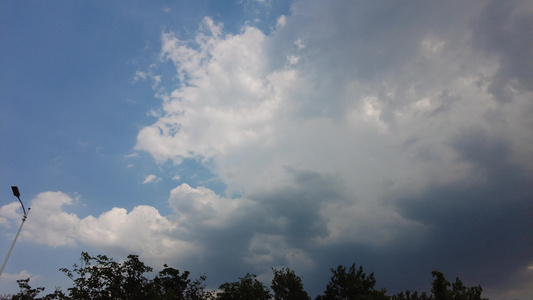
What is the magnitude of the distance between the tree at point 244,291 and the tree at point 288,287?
2.44 meters

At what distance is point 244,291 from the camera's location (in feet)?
166

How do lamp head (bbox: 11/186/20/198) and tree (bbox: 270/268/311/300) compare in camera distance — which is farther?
tree (bbox: 270/268/311/300)

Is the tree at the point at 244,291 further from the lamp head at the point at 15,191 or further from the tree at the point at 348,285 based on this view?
the lamp head at the point at 15,191

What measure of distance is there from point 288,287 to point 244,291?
27.9 ft

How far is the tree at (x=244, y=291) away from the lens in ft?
164

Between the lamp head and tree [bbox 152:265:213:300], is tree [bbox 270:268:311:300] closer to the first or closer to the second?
tree [bbox 152:265:213:300]

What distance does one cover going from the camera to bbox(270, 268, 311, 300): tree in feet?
172

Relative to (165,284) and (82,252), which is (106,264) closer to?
(82,252)

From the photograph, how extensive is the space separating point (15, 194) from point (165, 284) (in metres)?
35.2

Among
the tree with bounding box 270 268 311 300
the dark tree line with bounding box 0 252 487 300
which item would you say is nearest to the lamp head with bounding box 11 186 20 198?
→ the dark tree line with bounding box 0 252 487 300

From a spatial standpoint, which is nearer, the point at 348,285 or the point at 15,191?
the point at 15,191

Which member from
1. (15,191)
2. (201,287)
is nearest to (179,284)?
(201,287)

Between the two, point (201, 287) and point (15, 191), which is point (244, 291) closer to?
point (201, 287)

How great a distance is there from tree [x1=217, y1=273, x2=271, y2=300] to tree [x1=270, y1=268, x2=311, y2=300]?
244 cm
